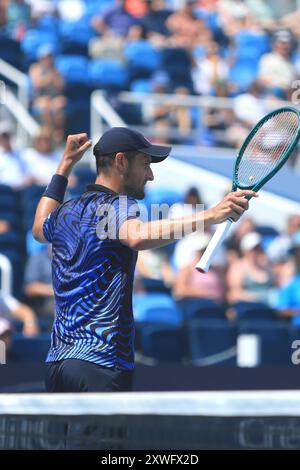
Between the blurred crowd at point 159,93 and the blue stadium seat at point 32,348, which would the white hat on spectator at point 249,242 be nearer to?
the blurred crowd at point 159,93

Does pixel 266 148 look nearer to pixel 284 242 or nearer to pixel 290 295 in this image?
pixel 290 295

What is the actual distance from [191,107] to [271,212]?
1851 mm

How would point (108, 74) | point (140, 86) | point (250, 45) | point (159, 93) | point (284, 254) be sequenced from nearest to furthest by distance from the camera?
point (284, 254)
point (159, 93)
point (108, 74)
point (140, 86)
point (250, 45)

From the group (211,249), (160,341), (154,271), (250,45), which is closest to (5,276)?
(160,341)

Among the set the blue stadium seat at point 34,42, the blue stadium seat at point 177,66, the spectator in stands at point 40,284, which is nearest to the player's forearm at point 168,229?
the spectator in stands at point 40,284

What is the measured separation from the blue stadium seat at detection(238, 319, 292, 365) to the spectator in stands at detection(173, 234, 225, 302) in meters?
0.65

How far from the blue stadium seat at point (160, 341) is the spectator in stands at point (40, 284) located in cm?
90

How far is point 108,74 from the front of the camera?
1245cm

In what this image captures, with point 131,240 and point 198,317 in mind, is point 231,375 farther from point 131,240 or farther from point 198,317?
point 131,240

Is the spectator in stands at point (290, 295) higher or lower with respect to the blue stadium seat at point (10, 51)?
lower

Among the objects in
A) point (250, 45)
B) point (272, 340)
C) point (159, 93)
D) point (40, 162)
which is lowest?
point (272, 340)

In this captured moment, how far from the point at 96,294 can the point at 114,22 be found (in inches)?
376

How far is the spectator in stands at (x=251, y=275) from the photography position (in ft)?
32.0

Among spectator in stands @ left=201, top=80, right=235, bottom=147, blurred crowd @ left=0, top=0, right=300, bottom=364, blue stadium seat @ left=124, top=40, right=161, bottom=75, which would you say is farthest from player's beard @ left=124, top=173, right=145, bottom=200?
blue stadium seat @ left=124, top=40, right=161, bottom=75
